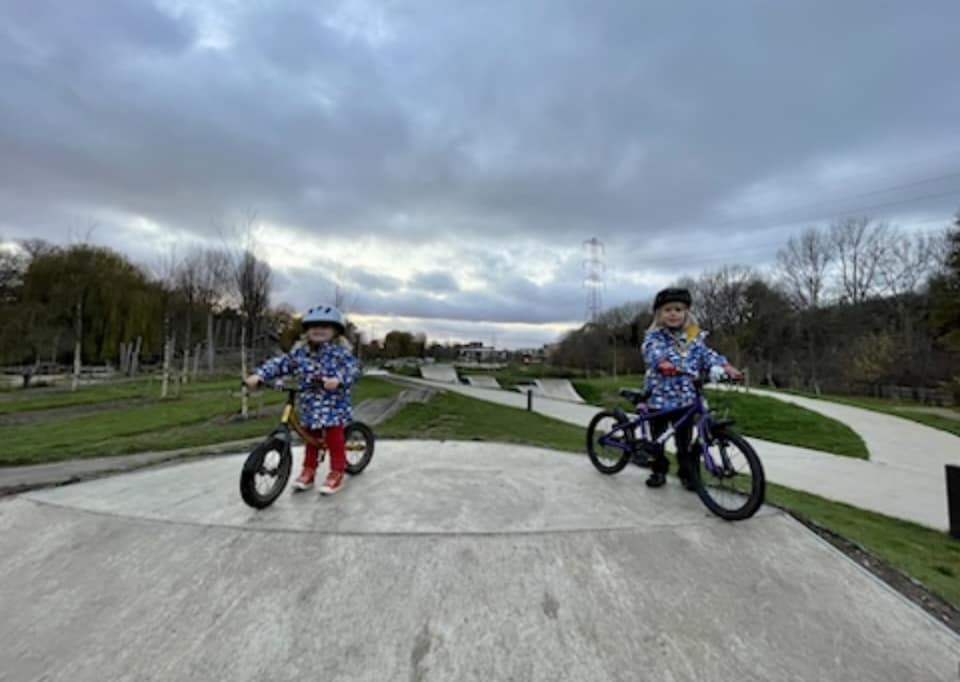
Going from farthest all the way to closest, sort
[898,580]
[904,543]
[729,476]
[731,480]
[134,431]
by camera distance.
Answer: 1. [134,431]
2. [904,543]
3. [731,480]
4. [729,476]
5. [898,580]

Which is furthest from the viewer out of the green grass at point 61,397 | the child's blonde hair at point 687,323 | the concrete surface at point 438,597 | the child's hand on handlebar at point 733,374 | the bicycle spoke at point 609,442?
the green grass at point 61,397

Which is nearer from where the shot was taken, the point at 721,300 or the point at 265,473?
the point at 265,473

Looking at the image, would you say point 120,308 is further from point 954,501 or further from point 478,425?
point 954,501

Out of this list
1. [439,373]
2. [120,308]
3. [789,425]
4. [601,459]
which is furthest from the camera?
[439,373]

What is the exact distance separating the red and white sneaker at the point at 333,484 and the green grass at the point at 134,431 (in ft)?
17.5

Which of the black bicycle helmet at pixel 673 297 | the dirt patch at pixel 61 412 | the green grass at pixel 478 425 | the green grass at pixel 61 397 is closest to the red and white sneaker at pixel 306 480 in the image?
the black bicycle helmet at pixel 673 297

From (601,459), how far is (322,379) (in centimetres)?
312

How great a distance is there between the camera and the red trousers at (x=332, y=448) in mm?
4219

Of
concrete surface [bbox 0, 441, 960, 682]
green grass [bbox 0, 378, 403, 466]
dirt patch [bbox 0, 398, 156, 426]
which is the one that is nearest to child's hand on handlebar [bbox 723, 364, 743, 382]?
concrete surface [bbox 0, 441, 960, 682]

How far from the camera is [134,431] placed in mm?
10945

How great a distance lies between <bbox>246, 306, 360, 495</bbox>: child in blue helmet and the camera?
411 centimetres

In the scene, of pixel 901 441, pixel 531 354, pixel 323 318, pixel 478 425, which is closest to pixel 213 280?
pixel 478 425

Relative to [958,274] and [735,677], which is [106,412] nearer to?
[735,677]

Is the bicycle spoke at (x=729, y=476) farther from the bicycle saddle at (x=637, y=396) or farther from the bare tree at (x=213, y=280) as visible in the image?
the bare tree at (x=213, y=280)
